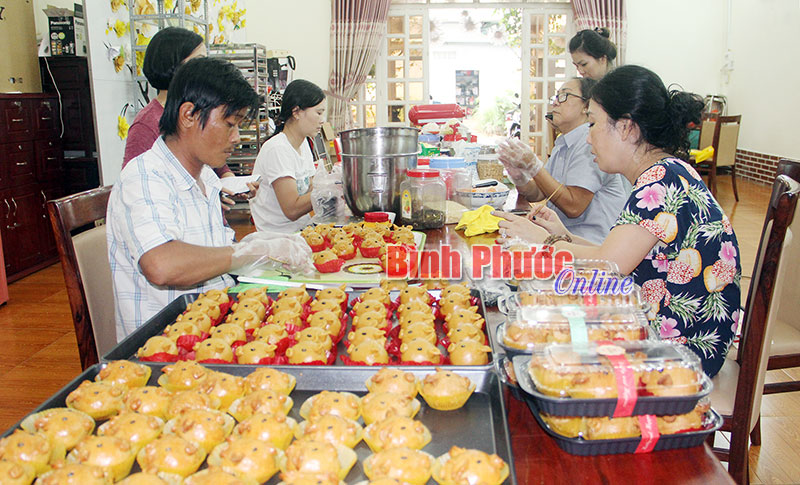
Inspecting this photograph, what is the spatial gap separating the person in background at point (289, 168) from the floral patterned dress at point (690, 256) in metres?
1.63

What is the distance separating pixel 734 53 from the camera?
8102 millimetres

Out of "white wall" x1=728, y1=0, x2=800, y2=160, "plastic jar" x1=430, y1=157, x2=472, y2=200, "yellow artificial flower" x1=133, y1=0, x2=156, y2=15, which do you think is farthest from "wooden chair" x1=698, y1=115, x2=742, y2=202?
"yellow artificial flower" x1=133, y1=0, x2=156, y2=15

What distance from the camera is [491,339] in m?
1.19

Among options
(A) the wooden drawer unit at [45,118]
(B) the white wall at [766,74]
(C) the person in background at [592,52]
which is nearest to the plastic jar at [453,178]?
(C) the person in background at [592,52]

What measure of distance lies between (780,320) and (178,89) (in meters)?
2.15

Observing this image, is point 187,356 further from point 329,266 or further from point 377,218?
point 377,218

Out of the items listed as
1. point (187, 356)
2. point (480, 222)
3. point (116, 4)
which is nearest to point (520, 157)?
point (480, 222)

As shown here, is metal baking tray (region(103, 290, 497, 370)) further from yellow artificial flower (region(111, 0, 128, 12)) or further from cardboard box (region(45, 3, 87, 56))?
cardboard box (region(45, 3, 87, 56))

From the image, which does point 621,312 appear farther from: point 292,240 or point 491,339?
point 292,240

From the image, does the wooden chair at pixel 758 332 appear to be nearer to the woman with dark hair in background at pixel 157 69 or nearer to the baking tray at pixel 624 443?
the baking tray at pixel 624 443

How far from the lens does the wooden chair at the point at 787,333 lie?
196 cm

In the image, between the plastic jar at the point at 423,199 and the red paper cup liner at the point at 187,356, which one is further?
the plastic jar at the point at 423,199

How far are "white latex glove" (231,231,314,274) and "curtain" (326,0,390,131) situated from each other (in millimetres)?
6330

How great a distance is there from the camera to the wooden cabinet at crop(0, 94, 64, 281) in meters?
4.37
